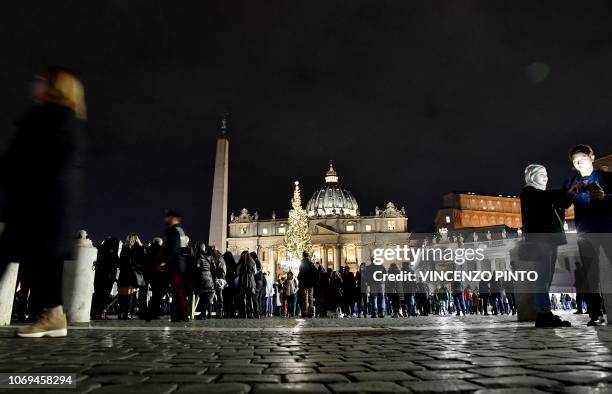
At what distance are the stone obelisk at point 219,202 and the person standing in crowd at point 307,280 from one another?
506 inches

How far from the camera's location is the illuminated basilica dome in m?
122

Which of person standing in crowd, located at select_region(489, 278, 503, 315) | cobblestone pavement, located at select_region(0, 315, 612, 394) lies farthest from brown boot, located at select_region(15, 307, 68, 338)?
person standing in crowd, located at select_region(489, 278, 503, 315)

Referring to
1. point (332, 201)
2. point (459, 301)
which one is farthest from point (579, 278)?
point (332, 201)

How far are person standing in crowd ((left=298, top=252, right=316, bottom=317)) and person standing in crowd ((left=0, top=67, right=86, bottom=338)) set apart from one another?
10.2 meters

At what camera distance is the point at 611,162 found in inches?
1976

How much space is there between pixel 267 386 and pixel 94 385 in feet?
2.45

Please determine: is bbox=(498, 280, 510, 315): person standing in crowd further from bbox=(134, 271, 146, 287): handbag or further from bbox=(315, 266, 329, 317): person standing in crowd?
bbox=(134, 271, 146, 287): handbag

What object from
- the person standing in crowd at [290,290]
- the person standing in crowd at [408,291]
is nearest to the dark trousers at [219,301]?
the person standing in crowd at [290,290]

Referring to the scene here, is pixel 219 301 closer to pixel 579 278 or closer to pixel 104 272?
pixel 104 272

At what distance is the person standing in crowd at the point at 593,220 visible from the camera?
583 centimetres

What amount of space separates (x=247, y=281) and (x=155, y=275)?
4187mm

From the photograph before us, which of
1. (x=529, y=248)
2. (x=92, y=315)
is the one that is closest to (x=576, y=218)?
(x=529, y=248)

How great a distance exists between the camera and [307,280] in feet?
47.9

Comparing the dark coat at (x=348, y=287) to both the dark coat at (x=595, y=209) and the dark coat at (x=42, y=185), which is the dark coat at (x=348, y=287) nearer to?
the dark coat at (x=595, y=209)
